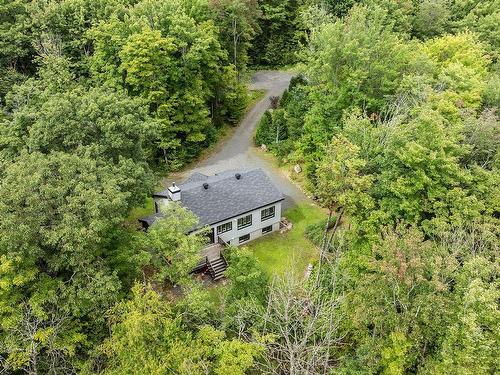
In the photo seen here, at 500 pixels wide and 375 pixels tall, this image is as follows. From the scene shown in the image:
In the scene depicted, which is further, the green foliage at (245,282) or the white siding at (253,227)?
the white siding at (253,227)

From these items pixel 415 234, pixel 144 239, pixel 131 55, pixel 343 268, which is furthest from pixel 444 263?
pixel 131 55

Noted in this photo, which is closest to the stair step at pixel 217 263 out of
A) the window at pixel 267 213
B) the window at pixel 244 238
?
the window at pixel 244 238

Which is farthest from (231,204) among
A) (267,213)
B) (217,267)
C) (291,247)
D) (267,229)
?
(291,247)

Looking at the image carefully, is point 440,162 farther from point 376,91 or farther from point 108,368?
point 108,368

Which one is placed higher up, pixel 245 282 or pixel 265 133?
pixel 265 133

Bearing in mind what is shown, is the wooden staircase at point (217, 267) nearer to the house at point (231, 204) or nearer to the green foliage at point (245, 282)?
the house at point (231, 204)

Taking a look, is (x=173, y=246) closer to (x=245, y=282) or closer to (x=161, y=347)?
(x=245, y=282)

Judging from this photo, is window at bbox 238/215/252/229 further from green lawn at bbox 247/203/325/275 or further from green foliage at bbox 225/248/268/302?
green foliage at bbox 225/248/268/302
